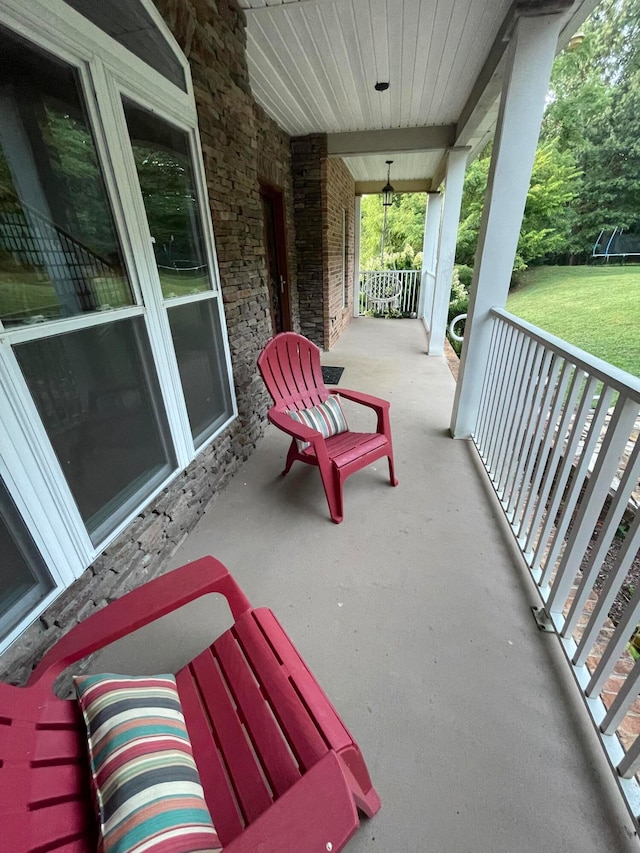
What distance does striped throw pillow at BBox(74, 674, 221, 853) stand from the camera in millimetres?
652

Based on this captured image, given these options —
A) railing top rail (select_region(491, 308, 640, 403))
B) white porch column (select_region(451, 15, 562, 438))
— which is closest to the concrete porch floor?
Result: white porch column (select_region(451, 15, 562, 438))

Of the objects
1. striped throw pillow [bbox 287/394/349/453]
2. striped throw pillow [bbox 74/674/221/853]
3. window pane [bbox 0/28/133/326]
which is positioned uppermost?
window pane [bbox 0/28/133/326]

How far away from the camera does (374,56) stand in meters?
2.62

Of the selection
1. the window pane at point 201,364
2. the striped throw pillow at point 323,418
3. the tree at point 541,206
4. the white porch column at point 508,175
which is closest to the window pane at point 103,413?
the window pane at point 201,364

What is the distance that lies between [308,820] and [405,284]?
30.3 feet

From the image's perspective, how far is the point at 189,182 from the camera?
6.49 feet

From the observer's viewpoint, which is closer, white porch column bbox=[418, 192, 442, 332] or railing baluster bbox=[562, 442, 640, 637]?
railing baluster bbox=[562, 442, 640, 637]

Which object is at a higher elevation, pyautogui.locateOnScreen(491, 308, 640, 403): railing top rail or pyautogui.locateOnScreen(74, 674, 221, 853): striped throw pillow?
pyautogui.locateOnScreen(491, 308, 640, 403): railing top rail

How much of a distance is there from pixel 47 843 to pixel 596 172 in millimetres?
17793

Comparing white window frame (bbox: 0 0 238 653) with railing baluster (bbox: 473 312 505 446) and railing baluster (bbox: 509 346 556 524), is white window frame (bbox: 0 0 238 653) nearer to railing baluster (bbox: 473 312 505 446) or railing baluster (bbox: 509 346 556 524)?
railing baluster (bbox: 509 346 556 524)

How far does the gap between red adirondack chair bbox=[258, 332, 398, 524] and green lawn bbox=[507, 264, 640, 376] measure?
595 cm

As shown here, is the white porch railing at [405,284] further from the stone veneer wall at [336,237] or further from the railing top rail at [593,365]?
the railing top rail at [593,365]

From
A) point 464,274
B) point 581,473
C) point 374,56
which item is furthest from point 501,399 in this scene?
point 464,274

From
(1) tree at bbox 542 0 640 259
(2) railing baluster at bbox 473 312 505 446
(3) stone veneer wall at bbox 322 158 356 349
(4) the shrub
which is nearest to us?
(2) railing baluster at bbox 473 312 505 446
